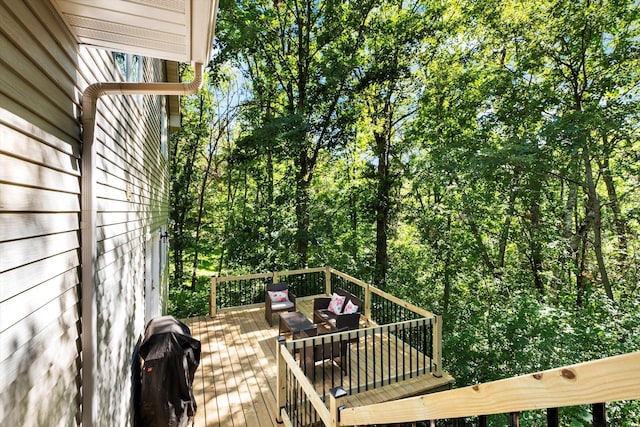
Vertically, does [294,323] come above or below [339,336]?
below

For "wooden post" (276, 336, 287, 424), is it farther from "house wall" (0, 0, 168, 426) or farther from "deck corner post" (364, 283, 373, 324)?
"deck corner post" (364, 283, 373, 324)

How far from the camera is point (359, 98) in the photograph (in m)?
11.2

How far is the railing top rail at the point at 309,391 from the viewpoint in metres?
2.95

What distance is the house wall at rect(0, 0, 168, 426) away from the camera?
1210 mm

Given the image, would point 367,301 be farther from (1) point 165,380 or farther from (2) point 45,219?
(2) point 45,219

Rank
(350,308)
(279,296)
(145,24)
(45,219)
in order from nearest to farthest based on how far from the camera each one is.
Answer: (45,219) < (145,24) < (350,308) < (279,296)

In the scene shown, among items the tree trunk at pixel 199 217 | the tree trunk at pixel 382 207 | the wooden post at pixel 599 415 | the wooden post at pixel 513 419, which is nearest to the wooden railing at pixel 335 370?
the wooden post at pixel 513 419

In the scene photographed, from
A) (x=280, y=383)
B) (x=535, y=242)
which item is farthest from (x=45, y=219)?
(x=535, y=242)

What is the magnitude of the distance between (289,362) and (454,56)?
10.2m

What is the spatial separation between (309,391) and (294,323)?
258 centimetres

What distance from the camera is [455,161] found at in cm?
847

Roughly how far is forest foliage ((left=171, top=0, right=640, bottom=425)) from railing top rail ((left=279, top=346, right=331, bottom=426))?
3.99 m

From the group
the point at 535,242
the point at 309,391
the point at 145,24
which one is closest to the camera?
the point at 145,24

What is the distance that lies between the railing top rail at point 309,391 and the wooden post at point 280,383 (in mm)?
64
